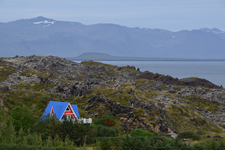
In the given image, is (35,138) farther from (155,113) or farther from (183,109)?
(183,109)

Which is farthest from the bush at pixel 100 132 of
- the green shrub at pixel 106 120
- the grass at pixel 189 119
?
the grass at pixel 189 119

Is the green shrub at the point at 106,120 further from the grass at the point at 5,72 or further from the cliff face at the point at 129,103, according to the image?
the grass at the point at 5,72

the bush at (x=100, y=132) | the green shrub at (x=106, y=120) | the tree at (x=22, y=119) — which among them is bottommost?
the green shrub at (x=106, y=120)

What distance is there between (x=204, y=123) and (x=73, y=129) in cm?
7622

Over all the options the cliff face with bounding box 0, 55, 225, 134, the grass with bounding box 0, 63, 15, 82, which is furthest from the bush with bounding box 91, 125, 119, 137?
the grass with bounding box 0, 63, 15, 82

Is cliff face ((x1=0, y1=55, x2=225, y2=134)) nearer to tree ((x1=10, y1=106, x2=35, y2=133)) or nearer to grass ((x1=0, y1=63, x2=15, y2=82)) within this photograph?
grass ((x1=0, y1=63, x2=15, y2=82))

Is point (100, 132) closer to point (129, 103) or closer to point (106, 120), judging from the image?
point (106, 120)

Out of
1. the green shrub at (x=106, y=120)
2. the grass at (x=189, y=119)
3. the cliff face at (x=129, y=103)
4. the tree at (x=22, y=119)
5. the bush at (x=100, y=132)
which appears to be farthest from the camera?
Result: the grass at (x=189, y=119)

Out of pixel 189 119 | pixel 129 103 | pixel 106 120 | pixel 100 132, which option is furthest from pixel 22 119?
pixel 189 119

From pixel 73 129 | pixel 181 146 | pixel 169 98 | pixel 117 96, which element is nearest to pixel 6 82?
pixel 117 96

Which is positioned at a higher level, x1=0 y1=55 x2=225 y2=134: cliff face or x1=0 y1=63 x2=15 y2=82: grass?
x1=0 y1=63 x2=15 y2=82: grass

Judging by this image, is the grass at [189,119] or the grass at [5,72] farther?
the grass at [5,72]

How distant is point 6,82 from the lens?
16338 centimetres

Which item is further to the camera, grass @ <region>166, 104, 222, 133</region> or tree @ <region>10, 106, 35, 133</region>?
grass @ <region>166, 104, 222, 133</region>
